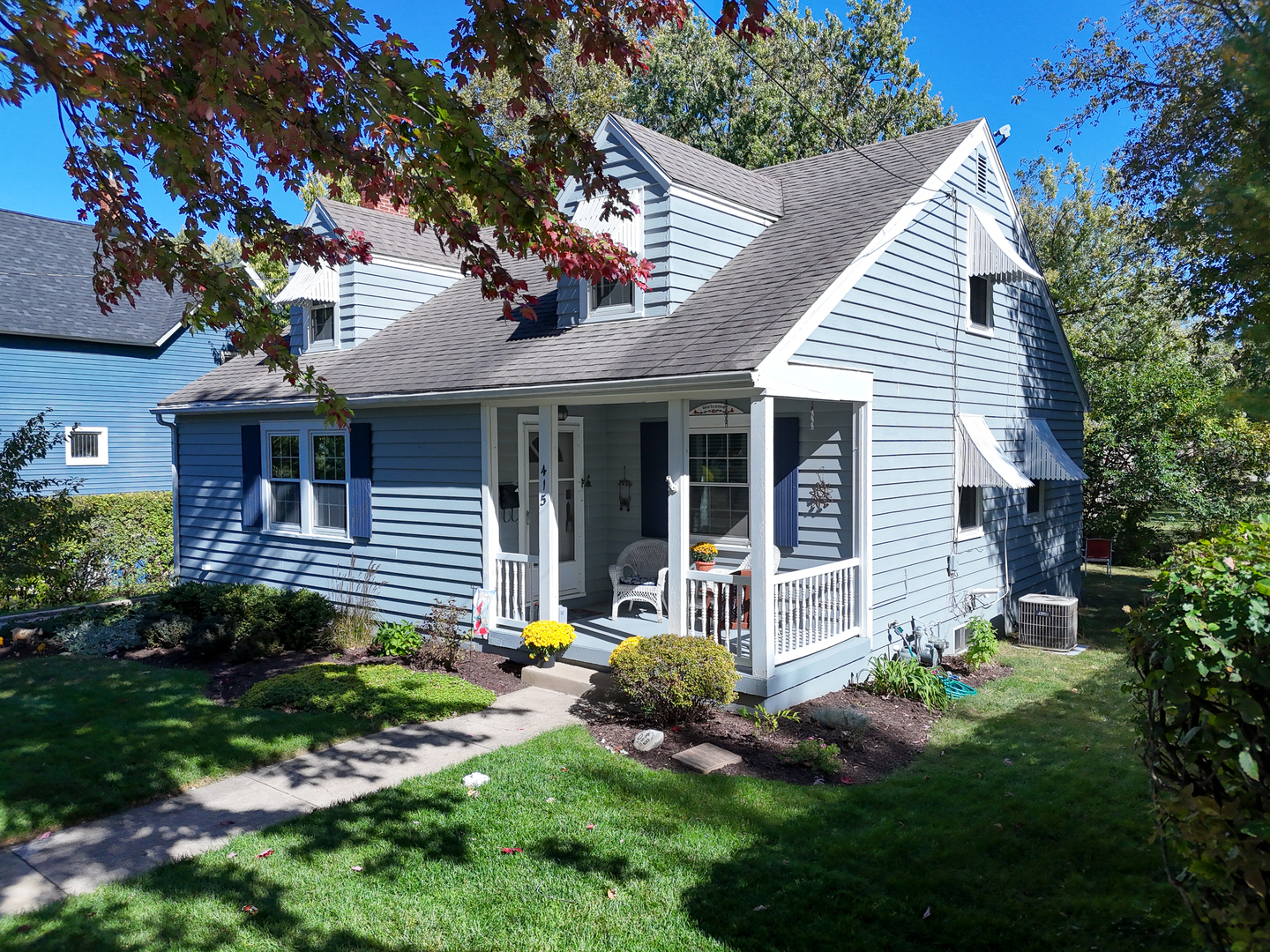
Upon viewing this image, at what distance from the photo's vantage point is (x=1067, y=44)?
51.8 feet

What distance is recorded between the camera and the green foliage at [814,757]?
6.65 metres

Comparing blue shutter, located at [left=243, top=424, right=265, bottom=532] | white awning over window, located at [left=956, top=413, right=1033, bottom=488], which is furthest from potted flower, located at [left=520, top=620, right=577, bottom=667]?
blue shutter, located at [left=243, top=424, right=265, bottom=532]

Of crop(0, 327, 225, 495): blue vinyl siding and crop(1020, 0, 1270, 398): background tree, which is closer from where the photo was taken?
crop(1020, 0, 1270, 398): background tree

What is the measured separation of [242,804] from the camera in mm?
5945

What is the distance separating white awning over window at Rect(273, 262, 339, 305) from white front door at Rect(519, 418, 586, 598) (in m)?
4.44

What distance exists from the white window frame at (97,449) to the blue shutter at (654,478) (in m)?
16.8

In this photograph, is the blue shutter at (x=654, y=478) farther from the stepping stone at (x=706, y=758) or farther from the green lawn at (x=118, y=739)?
the green lawn at (x=118, y=739)

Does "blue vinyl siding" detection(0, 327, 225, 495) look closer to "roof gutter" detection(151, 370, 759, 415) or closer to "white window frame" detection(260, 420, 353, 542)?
"white window frame" detection(260, 420, 353, 542)

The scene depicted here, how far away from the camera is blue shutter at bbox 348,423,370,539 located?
1145 centimetres

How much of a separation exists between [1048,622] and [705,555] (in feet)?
17.8

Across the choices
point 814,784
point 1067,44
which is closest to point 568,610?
point 814,784

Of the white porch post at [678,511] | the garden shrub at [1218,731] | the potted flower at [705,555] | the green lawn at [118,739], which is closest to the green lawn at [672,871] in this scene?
the garden shrub at [1218,731]

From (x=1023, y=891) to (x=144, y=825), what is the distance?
5510mm

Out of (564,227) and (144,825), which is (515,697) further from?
(564,227)
